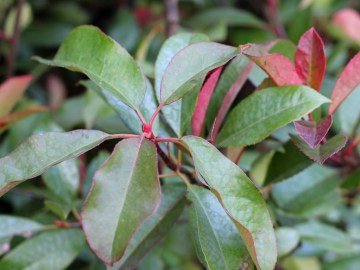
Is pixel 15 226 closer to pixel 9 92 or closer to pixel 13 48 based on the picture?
pixel 9 92

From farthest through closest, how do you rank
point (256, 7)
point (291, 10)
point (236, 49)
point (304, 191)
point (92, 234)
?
point (256, 7)
point (291, 10)
point (304, 191)
point (236, 49)
point (92, 234)

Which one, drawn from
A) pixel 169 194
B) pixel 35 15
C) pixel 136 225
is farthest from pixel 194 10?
pixel 136 225

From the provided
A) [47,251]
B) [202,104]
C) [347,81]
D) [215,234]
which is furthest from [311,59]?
[47,251]

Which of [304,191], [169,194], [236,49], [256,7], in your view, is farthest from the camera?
[256,7]

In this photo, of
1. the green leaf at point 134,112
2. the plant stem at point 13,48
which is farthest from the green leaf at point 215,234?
the plant stem at point 13,48

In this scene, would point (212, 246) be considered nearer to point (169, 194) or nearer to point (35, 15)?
point (169, 194)

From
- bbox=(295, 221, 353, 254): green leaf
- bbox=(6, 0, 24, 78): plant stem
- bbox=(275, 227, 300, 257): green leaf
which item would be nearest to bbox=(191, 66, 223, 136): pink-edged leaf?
bbox=(275, 227, 300, 257): green leaf

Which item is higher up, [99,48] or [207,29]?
[99,48]

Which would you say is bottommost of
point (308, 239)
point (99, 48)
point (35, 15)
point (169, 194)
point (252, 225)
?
point (308, 239)
